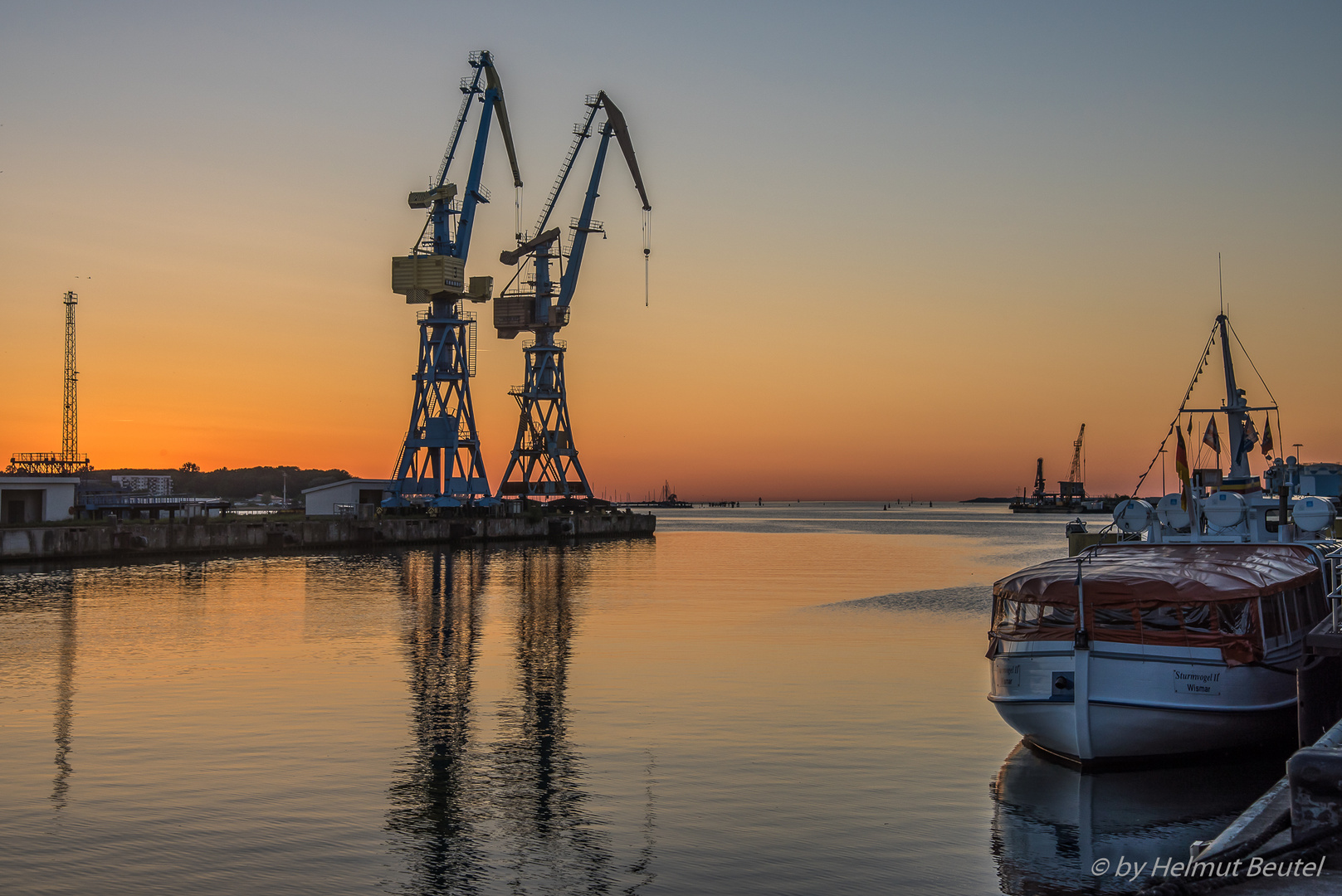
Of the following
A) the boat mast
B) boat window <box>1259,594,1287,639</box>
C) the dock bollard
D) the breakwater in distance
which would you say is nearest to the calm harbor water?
boat window <box>1259,594,1287,639</box>

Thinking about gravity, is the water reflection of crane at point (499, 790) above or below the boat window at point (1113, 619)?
below

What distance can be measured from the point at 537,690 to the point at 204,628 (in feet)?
53.7

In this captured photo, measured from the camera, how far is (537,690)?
24.3 metres

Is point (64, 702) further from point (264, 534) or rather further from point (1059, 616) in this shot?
point (264, 534)

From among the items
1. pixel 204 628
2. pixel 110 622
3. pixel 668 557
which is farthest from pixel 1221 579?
pixel 668 557

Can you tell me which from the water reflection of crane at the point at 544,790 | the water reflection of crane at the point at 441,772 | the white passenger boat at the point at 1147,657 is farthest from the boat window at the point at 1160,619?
the water reflection of crane at the point at 441,772

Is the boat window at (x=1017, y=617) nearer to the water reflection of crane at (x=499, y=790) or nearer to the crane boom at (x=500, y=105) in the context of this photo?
the water reflection of crane at (x=499, y=790)

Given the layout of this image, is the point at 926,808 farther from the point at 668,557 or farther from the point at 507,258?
the point at 507,258

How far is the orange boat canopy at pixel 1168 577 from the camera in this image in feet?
53.8

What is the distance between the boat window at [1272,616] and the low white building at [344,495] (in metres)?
103

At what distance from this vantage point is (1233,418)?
51125 millimetres

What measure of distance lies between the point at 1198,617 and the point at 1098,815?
3.87m

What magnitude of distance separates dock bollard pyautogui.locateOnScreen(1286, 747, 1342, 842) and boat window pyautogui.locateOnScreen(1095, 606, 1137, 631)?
24.3 feet

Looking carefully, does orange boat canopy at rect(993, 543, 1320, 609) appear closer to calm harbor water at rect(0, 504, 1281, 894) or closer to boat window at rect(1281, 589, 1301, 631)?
boat window at rect(1281, 589, 1301, 631)
